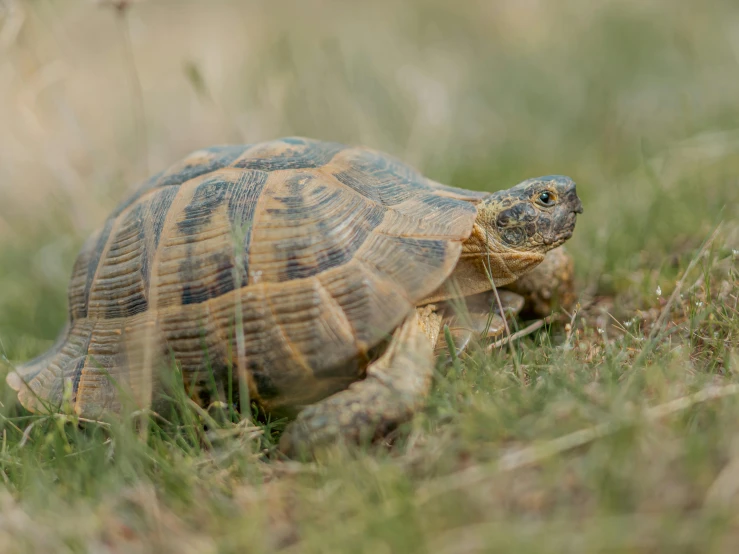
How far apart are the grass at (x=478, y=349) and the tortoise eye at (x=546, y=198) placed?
69cm

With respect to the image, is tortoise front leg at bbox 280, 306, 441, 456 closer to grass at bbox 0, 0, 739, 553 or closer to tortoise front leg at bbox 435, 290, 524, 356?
grass at bbox 0, 0, 739, 553

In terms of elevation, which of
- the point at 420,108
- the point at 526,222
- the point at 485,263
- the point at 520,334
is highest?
the point at 420,108

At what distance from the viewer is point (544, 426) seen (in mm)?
1986

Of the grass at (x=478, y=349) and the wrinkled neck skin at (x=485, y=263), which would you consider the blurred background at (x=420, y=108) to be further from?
the wrinkled neck skin at (x=485, y=263)

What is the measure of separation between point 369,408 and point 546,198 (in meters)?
1.47

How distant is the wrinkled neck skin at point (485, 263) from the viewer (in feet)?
9.88

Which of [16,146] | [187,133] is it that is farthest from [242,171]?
[16,146]

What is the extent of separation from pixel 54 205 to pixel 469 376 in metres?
4.74

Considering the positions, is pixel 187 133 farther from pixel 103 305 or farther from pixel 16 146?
pixel 103 305

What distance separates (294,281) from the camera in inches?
105

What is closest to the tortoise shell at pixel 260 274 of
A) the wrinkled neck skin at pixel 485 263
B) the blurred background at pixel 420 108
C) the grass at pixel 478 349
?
the wrinkled neck skin at pixel 485 263

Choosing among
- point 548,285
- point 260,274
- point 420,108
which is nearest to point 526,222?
point 548,285

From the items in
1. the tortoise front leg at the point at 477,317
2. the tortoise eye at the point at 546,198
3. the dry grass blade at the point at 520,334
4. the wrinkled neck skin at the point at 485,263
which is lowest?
the dry grass blade at the point at 520,334

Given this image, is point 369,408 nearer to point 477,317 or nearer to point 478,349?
point 478,349
